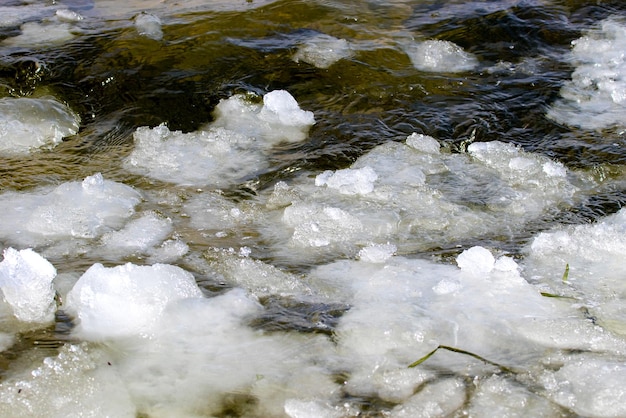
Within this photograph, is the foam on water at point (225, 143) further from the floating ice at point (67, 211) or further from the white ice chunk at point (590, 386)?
the white ice chunk at point (590, 386)

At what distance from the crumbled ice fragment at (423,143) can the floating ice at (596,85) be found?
2.47ft

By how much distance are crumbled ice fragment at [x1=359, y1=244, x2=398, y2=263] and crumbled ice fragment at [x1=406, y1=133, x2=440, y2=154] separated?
0.96 meters

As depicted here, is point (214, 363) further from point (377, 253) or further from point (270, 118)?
point (270, 118)

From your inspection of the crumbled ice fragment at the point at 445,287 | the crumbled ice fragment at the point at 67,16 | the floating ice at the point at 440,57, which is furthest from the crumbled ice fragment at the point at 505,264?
the crumbled ice fragment at the point at 67,16

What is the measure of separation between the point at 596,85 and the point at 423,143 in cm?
132

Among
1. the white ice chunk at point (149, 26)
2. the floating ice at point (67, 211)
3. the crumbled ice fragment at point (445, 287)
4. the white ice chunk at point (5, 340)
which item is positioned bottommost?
the crumbled ice fragment at point (445, 287)

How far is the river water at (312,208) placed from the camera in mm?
2146

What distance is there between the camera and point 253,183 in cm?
340

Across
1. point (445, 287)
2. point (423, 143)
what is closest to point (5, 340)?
point (445, 287)

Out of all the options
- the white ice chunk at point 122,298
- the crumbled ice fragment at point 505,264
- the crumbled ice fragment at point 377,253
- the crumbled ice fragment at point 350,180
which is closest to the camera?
the white ice chunk at point 122,298

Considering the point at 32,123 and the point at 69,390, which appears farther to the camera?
the point at 32,123

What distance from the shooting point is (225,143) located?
3680 mm

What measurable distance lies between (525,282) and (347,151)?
135 cm

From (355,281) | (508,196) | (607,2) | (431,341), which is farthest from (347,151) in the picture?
(607,2)
